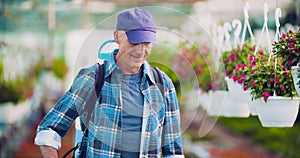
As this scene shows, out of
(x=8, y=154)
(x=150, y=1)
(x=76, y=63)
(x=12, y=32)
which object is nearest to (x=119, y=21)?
(x=76, y=63)

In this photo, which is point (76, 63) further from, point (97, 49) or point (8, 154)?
point (8, 154)

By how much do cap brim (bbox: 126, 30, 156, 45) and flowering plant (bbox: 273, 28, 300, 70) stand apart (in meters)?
0.53

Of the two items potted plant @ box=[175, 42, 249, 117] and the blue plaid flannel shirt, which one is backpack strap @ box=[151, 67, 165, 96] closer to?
the blue plaid flannel shirt

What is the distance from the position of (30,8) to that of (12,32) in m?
0.37

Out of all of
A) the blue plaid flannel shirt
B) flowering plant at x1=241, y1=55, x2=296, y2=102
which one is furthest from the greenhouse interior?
Answer: the blue plaid flannel shirt

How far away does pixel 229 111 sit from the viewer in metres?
3.10

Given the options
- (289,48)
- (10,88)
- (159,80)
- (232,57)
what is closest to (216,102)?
(232,57)

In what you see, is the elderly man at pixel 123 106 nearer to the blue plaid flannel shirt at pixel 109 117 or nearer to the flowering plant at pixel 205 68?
the blue plaid flannel shirt at pixel 109 117

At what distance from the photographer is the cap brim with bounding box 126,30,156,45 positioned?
1.88 m

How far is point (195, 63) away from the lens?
121 inches

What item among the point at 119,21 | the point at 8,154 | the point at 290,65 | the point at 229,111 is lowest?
the point at 8,154

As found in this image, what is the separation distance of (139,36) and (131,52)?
0.06 metres

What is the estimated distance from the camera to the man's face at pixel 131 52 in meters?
1.89

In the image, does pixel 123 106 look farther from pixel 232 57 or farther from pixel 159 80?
pixel 232 57
